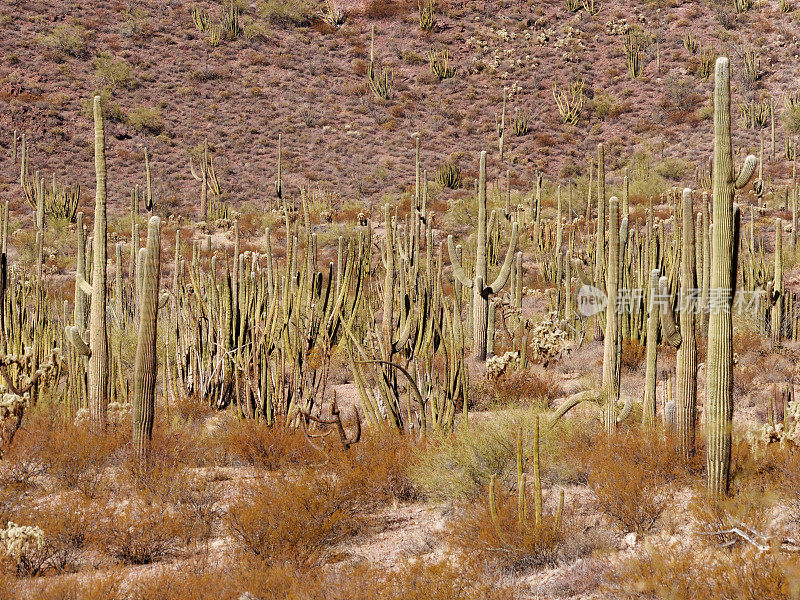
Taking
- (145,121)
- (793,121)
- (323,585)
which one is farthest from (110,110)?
(323,585)

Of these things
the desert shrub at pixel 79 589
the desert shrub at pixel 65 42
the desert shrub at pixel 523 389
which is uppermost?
the desert shrub at pixel 65 42

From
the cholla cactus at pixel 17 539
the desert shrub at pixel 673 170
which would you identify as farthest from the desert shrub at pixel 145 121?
the cholla cactus at pixel 17 539

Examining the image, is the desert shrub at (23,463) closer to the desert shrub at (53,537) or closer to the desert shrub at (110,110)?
the desert shrub at (53,537)

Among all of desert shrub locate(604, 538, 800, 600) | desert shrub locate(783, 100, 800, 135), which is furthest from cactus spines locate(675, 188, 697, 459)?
desert shrub locate(783, 100, 800, 135)

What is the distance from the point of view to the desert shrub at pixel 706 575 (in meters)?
3.55

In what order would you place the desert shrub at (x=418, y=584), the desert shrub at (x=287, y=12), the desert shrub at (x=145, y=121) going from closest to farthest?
the desert shrub at (x=418, y=584) → the desert shrub at (x=145, y=121) → the desert shrub at (x=287, y=12)

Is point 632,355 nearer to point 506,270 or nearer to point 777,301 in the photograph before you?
point 777,301

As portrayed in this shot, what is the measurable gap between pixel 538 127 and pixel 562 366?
24410 mm

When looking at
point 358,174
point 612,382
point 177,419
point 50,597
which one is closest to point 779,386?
point 612,382

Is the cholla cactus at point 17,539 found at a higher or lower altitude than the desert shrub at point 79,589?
higher

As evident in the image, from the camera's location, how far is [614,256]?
638cm

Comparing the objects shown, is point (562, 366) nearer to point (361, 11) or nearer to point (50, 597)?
point (50, 597)

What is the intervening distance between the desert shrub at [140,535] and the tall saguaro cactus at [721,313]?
3392 millimetres

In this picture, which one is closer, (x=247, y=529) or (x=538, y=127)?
(x=247, y=529)
